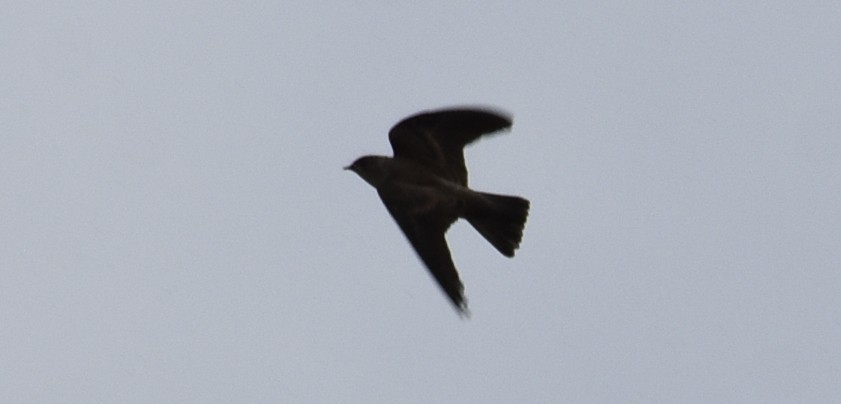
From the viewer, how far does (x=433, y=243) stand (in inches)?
459

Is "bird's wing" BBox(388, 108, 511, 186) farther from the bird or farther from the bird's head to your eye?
the bird's head

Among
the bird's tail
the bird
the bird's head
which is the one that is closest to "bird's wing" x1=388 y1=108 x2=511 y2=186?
the bird

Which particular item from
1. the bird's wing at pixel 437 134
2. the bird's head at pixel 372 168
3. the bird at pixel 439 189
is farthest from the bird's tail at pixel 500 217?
the bird's head at pixel 372 168

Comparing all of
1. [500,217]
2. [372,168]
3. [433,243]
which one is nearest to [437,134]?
[372,168]

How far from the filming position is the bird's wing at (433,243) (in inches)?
437

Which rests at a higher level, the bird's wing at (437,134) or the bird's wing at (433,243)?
the bird's wing at (437,134)

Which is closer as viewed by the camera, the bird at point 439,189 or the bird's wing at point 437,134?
the bird at point 439,189

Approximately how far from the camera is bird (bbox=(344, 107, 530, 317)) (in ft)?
38.4

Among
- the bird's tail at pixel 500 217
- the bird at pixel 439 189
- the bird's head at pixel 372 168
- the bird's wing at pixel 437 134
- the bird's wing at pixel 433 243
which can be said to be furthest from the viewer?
the bird's wing at pixel 437 134

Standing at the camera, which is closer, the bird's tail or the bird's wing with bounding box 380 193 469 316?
the bird's wing with bounding box 380 193 469 316

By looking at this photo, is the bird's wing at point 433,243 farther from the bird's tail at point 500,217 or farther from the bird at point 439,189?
the bird's tail at point 500,217

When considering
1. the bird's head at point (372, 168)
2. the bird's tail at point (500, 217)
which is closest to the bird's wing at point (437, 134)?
the bird's head at point (372, 168)

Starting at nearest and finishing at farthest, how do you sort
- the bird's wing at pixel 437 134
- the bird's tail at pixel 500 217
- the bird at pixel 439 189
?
1. the bird at pixel 439 189
2. the bird's tail at pixel 500 217
3. the bird's wing at pixel 437 134

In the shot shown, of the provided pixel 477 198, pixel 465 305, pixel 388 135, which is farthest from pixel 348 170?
pixel 465 305
